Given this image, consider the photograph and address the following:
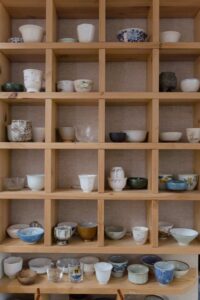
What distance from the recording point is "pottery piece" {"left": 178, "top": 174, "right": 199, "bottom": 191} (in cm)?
173

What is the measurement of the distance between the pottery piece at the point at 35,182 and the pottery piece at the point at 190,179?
790 millimetres

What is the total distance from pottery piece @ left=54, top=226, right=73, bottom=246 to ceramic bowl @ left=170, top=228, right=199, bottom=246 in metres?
0.57

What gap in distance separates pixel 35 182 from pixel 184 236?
86cm

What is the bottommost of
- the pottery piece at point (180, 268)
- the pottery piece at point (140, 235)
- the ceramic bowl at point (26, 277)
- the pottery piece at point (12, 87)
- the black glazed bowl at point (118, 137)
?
the ceramic bowl at point (26, 277)

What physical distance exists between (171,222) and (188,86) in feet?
2.64

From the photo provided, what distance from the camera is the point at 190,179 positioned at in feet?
5.68

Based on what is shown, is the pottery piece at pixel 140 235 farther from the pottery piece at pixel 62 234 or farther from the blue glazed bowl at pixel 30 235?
the blue glazed bowl at pixel 30 235

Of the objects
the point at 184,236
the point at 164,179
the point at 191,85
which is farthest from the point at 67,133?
the point at 184,236

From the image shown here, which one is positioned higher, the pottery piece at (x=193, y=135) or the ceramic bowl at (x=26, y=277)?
the pottery piece at (x=193, y=135)

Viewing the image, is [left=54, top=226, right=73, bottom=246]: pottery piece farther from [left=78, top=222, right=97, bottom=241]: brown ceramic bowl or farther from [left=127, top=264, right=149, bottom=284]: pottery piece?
[left=127, top=264, right=149, bottom=284]: pottery piece

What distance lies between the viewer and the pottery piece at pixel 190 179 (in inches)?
68.1

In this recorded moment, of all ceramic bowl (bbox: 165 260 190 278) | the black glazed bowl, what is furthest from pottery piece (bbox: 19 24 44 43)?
ceramic bowl (bbox: 165 260 190 278)


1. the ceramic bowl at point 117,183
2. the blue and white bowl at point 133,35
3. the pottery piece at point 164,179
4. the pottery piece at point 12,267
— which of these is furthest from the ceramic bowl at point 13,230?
the blue and white bowl at point 133,35

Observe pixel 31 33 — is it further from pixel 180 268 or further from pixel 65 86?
pixel 180 268
